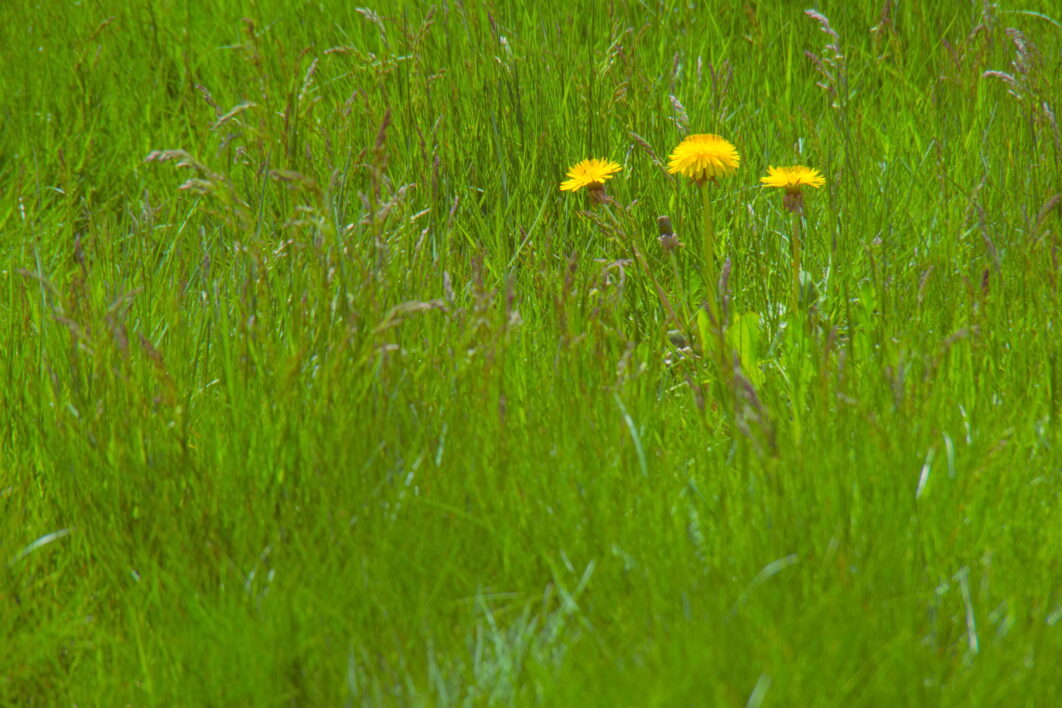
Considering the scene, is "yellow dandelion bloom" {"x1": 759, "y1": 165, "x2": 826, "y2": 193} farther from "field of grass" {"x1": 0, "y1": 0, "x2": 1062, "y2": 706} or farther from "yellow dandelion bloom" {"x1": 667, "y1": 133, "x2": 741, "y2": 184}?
"field of grass" {"x1": 0, "y1": 0, "x2": 1062, "y2": 706}

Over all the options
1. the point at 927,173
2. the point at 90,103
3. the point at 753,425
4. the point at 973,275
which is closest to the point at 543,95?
the point at 927,173

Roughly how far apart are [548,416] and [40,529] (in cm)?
87

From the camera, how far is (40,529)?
1708 millimetres

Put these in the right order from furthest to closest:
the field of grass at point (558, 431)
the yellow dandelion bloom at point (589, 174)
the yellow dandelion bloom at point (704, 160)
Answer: the yellow dandelion bloom at point (589, 174) → the yellow dandelion bloom at point (704, 160) → the field of grass at point (558, 431)

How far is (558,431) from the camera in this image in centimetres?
170

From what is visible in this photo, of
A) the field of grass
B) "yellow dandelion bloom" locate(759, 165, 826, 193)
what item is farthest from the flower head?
the field of grass

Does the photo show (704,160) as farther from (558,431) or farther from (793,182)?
(558,431)

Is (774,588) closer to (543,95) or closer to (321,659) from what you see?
(321,659)

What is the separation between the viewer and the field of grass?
4.40 ft

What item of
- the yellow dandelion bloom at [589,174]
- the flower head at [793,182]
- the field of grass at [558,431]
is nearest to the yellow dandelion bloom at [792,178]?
the flower head at [793,182]

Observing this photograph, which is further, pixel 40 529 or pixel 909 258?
pixel 909 258

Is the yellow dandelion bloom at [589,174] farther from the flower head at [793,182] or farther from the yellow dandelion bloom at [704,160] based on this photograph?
the flower head at [793,182]

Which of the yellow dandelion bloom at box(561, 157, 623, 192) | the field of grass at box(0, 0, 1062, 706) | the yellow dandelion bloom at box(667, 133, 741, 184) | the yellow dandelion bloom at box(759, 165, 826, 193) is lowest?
the field of grass at box(0, 0, 1062, 706)

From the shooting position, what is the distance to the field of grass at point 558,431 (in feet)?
4.40
